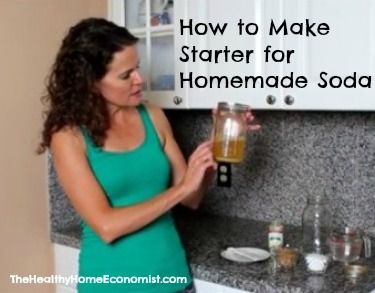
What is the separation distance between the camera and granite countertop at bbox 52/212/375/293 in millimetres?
1339

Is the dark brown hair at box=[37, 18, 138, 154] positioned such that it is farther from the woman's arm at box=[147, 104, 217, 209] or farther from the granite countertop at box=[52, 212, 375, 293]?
the granite countertop at box=[52, 212, 375, 293]

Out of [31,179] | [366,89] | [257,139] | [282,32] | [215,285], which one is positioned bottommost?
[215,285]

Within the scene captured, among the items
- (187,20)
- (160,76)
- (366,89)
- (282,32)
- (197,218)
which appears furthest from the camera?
(197,218)

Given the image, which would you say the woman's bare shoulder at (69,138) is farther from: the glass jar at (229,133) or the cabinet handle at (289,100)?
the cabinet handle at (289,100)

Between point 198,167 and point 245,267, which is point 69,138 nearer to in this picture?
point 198,167

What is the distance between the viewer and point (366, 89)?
1.38 m

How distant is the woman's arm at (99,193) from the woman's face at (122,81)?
0.13 m

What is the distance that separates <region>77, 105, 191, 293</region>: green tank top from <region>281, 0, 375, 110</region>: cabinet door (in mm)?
459

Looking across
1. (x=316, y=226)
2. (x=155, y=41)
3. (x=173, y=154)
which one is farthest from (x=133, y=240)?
(x=155, y=41)

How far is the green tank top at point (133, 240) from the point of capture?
4.36ft

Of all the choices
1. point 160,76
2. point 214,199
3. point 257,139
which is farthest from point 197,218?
point 160,76

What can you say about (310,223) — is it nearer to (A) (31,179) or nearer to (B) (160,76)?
(B) (160,76)

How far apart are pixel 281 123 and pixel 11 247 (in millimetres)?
1029

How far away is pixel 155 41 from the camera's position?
188cm
